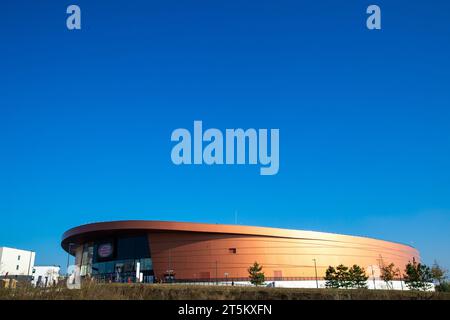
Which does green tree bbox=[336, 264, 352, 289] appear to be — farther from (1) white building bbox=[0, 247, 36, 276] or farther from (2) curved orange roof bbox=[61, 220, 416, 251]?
(1) white building bbox=[0, 247, 36, 276]

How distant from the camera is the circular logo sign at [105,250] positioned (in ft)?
274

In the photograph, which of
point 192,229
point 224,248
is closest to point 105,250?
point 192,229

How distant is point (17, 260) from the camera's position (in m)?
95.8

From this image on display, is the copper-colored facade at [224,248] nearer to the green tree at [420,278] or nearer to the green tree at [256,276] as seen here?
the green tree at [256,276]

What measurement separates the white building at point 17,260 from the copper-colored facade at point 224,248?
76.6 feet

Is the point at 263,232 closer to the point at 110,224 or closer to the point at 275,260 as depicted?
the point at 275,260

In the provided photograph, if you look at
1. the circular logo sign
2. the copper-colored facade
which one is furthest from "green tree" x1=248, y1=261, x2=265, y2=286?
the circular logo sign

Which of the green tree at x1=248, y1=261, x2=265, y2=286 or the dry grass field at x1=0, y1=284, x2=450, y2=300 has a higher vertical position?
the green tree at x1=248, y1=261, x2=265, y2=286

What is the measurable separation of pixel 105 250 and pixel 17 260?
1141 inches

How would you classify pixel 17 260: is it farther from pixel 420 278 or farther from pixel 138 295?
pixel 138 295

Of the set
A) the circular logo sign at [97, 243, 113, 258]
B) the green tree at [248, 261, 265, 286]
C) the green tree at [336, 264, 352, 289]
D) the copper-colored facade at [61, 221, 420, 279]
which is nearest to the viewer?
the green tree at [336, 264, 352, 289]

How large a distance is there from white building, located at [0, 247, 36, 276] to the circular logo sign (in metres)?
20.5

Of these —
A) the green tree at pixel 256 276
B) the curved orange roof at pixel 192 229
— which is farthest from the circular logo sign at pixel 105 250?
the green tree at pixel 256 276

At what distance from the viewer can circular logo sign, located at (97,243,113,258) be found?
83588 millimetres
